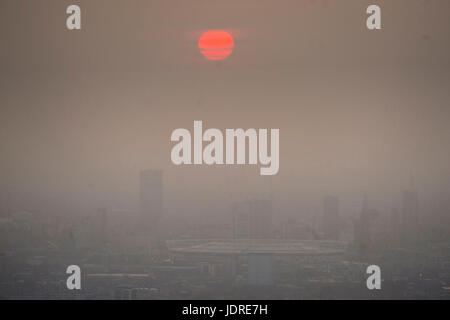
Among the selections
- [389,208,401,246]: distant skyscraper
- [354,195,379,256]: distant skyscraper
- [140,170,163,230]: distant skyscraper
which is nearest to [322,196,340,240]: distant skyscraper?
[354,195,379,256]: distant skyscraper

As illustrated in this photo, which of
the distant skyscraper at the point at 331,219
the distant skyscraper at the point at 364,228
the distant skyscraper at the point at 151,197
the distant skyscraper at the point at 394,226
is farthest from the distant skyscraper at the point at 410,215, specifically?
the distant skyscraper at the point at 151,197

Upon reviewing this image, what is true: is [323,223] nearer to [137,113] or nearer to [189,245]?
[189,245]

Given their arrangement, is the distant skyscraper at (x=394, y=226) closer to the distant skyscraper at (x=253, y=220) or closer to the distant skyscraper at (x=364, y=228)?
the distant skyscraper at (x=364, y=228)

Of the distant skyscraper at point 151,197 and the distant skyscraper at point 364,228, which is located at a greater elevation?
the distant skyscraper at point 151,197

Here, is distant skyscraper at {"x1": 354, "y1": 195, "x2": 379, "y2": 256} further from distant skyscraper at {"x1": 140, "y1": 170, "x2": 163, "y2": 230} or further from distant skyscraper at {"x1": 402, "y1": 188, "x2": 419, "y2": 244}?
distant skyscraper at {"x1": 140, "y1": 170, "x2": 163, "y2": 230}
